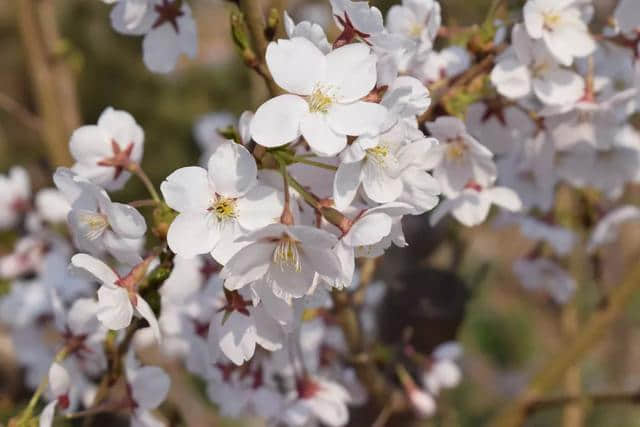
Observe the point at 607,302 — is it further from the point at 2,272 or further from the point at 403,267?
the point at 2,272

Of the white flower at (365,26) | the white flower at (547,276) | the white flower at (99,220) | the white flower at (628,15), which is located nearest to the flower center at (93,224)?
the white flower at (99,220)

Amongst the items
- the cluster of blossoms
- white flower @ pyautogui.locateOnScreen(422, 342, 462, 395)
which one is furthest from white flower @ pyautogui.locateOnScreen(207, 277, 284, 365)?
white flower @ pyautogui.locateOnScreen(422, 342, 462, 395)

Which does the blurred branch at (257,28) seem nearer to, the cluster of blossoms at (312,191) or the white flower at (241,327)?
the cluster of blossoms at (312,191)

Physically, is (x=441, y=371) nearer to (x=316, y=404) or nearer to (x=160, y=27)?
(x=316, y=404)

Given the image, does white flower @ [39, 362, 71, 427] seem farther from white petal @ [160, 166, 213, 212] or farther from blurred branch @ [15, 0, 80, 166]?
blurred branch @ [15, 0, 80, 166]

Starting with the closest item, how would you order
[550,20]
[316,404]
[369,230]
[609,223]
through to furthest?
[369,230] < [550,20] < [316,404] < [609,223]

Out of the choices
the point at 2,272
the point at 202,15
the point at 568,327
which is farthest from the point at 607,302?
the point at 202,15

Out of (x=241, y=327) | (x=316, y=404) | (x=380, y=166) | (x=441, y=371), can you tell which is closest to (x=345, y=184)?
(x=380, y=166)
